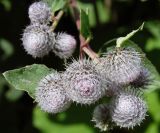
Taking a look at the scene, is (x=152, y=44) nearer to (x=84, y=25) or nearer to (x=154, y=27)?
(x=154, y=27)

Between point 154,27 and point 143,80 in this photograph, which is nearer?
point 143,80

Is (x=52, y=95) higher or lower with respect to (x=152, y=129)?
higher

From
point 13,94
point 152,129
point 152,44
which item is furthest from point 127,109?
point 13,94

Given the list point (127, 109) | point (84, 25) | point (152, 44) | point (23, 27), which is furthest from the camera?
point (23, 27)

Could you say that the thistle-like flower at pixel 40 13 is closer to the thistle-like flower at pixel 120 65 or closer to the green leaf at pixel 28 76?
the green leaf at pixel 28 76

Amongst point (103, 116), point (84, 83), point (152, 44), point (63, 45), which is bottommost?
point (152, 44)

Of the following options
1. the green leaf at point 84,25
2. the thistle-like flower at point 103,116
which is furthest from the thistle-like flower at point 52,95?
the green leaf at point 84,25

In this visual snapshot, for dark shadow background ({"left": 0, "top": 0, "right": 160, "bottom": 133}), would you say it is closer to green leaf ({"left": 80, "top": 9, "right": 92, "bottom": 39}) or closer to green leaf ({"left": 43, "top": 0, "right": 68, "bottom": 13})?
green leaf ({"left": 43, "top": 0, "right": 68, "bottom": 13})

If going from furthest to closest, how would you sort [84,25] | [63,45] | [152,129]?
[152,129] → [63,45] → [84,25]
